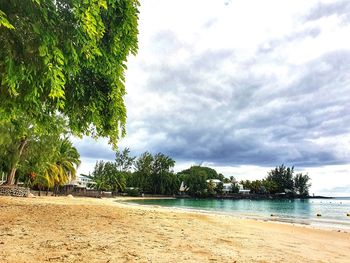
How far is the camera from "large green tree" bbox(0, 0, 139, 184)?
4.47 meters

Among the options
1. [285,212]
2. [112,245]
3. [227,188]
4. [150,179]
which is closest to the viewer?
[112,245]

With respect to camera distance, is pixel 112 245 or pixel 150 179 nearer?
pixel 112 245

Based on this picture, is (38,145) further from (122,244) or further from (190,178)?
(190,178)

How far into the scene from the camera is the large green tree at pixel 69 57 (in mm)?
4473

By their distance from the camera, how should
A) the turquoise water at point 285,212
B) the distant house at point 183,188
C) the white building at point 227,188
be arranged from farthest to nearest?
1. the white building at point 227,188
2. the distant house at point 183,188
3. the turquoise water at point 285,212

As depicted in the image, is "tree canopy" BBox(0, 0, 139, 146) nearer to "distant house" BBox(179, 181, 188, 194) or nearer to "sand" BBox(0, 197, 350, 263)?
"sand" BBox(0, 197, 350, 263)

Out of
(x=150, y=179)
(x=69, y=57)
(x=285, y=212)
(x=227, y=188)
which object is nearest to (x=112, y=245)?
(x=69, y=57)

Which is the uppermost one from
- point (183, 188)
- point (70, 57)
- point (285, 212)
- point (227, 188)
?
point (227, 188)

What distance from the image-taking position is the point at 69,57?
197 inches

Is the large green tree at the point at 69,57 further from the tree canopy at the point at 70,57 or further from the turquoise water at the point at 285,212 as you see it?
the turquoise water at the point at 285,212

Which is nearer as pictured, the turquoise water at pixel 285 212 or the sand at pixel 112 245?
the sand at pixel 112 245

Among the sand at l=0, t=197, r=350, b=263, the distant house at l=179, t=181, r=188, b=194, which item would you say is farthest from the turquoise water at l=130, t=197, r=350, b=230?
the distant house at l=179, t=181, r=188, b=194

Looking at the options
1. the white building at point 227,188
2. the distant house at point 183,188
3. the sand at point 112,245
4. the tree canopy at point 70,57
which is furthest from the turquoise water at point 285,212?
the white building at point 227,188

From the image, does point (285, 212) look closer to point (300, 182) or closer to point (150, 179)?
point (150, 179)
